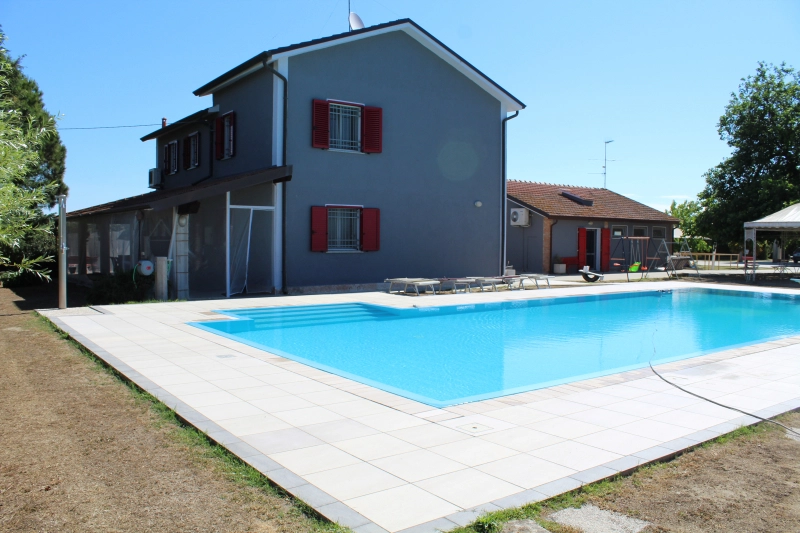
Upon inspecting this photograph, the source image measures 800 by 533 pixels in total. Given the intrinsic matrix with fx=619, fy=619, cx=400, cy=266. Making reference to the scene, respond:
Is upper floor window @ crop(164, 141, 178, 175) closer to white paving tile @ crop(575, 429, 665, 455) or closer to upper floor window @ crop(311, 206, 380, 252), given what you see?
upper floor window @ crop(311, 206, 380, 252)

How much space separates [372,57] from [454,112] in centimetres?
320

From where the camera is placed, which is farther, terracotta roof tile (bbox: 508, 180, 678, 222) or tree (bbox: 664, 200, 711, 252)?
tree (bbox: 664, 200, 711, 252)

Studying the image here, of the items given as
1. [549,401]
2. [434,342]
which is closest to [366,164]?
[434,342]

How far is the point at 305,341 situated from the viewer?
10.1m

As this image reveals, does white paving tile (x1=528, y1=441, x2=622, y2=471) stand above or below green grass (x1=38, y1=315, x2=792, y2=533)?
above

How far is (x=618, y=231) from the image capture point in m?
29.3

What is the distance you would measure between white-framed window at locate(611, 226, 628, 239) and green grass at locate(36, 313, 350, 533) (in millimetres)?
26079

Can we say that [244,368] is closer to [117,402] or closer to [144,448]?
[117,402]

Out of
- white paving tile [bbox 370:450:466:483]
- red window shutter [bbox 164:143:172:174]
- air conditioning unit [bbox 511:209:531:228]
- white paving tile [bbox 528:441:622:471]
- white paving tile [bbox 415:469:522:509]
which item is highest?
red window shutter [bbox 164:143:172:174]

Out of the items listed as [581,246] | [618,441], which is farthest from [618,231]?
[618,441]

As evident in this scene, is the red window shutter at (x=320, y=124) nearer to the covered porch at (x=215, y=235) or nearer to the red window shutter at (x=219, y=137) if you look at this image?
the covered porch at (x=215, y=235)

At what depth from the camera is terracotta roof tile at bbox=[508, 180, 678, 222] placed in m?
26.8

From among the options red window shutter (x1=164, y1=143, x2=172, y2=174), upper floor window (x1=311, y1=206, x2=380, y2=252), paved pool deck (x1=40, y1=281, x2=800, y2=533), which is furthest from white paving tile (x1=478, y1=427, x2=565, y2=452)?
red window shutter (x1=164, y1=143, x2=172, y2=174)

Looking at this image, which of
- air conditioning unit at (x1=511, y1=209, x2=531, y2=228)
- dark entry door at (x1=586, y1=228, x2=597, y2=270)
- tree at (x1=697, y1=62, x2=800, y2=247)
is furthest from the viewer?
dark entry door at (x1=586, y1=228, x2=597, y2=270)
